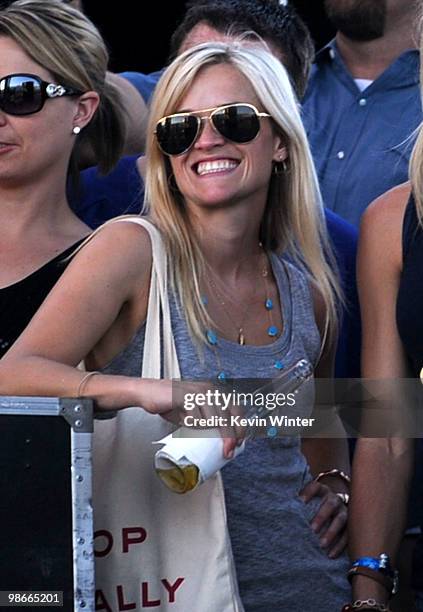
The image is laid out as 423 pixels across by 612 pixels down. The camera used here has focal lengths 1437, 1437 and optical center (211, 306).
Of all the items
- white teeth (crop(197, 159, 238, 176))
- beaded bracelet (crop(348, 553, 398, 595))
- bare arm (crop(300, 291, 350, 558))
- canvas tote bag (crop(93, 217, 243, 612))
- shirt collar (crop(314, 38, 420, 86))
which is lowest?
beaded bracelet (crop(348, 553, 398, 595))

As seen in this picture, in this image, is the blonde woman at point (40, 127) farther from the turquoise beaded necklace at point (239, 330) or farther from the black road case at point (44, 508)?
the black road case at point (44, 508)

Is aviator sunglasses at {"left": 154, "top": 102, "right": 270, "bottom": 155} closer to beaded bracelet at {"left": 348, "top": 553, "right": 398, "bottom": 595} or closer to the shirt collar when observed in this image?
beaded bracelet at {"left": 348, "top": 553, "right": 398, "bottom": 595}

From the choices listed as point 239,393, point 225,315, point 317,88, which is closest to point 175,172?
point 225,315

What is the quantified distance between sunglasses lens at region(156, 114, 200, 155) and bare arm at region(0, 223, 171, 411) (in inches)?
7.5

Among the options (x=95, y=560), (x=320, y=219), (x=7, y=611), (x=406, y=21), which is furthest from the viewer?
(x=406, y=21)

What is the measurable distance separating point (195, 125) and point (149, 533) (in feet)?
2.59

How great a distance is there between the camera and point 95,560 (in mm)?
2229

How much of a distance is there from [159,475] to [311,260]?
30.2 inches

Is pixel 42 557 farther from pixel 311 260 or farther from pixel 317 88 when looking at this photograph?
pixel 317 88

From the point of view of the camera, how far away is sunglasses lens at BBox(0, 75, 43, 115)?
2.82 metres

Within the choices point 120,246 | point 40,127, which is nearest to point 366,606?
point 120,246

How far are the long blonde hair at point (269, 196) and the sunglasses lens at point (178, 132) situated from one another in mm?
37

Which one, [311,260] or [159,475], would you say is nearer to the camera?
[159,475]

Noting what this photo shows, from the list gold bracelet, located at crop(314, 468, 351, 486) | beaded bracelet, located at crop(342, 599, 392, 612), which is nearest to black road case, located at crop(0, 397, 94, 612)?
beaded bracelet, located at crop(342, 599, 392, 612)
